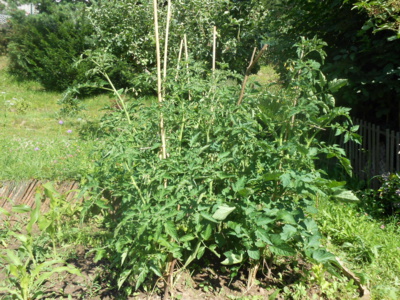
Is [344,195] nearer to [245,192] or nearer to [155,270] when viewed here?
[245,192]

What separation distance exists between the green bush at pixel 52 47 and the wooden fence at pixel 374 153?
6743 millimetres

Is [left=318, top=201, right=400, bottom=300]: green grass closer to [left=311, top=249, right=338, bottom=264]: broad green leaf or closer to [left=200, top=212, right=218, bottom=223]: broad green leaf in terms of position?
[left=311, top=249, right=338, bottom=264]: broad green leaf

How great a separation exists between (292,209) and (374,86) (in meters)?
2.92

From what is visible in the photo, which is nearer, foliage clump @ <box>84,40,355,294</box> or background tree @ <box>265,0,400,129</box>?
foliage clump @ <box>84,40,355,294</box>

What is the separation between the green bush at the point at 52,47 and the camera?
385 inches

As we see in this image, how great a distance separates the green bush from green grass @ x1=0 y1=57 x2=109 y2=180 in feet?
1.41

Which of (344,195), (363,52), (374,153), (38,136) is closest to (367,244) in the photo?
(344,195)

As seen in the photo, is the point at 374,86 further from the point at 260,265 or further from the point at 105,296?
the point at 105,296

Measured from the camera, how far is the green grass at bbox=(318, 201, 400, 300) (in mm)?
2684

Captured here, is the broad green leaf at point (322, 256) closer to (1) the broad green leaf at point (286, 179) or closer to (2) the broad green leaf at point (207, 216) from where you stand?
(1) the broad green leaf at point (286, 179)

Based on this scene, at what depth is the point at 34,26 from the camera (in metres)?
11.0

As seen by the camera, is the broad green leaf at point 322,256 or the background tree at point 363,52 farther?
the background tree at point 363,52

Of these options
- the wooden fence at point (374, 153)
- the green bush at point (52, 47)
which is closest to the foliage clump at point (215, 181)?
the wooden fence at point (374, 153)

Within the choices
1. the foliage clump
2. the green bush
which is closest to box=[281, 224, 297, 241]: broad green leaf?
the foliage clump
